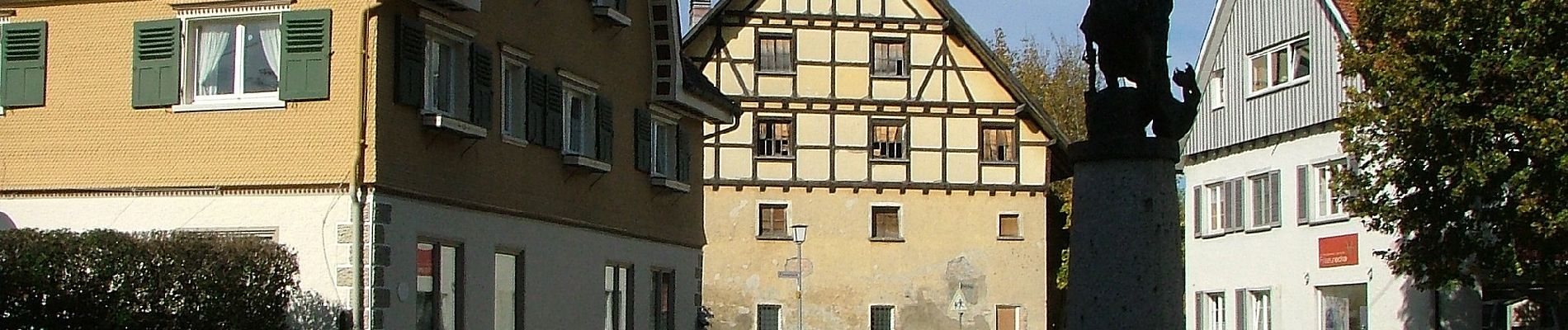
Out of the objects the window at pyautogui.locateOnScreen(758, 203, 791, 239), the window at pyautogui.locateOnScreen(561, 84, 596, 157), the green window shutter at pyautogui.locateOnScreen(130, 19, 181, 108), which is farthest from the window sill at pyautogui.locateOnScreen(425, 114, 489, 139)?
the window at pyautogui.locateOnScreen(758, 203, 791, 239)

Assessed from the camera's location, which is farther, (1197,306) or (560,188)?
(1197,306)

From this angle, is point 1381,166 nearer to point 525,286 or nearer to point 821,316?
point 525,286

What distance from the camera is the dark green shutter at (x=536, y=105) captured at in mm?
22062

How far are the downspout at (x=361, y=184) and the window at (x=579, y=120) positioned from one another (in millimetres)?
5638

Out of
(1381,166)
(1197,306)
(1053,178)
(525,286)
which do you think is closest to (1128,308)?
(525,286)

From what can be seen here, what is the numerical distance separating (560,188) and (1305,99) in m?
13.8

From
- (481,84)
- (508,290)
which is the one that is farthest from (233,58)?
(508,290)

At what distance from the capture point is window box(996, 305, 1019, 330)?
47.3 m

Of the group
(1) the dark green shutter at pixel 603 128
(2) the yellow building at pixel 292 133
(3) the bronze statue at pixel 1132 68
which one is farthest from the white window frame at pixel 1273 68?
(3) the bronze statue at pixel 1132 68

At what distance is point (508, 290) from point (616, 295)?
13.4 ft

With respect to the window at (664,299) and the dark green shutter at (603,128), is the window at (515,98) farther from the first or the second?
the window at (664,299)

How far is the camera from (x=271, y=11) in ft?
60.1

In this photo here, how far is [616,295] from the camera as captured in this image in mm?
26031

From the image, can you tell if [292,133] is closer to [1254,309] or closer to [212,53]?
[212,53]
